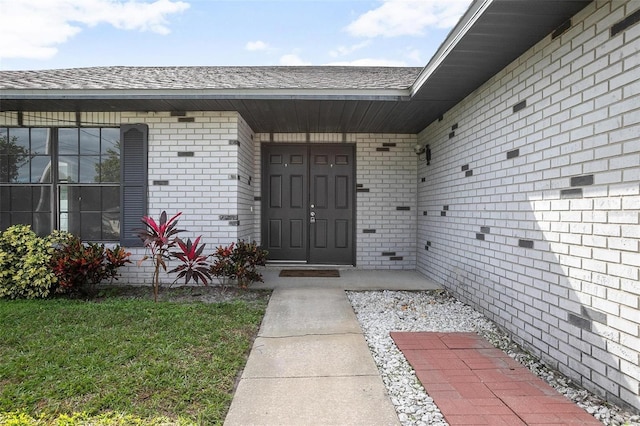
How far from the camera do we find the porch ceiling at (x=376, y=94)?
8.83 ft

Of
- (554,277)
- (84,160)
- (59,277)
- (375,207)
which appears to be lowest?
(59,277)

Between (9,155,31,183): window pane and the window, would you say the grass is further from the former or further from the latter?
(9,155,31,183): window pane

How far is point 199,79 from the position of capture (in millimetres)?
5031

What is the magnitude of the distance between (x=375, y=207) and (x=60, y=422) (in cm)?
533

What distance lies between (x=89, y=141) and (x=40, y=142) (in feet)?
2.37

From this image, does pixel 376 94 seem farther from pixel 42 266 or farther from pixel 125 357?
pixel 42 266

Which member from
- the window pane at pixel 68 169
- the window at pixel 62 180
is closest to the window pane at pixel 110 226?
the window at pixel 62 180

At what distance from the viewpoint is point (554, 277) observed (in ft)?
8.89

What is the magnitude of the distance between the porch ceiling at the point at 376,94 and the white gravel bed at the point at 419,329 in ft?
8.53

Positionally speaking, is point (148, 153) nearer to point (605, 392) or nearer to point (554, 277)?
point (554, 277)

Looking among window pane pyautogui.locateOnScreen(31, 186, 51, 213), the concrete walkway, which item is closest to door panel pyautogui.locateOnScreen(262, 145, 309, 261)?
the concrete walkway

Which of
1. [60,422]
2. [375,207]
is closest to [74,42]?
[375,207]

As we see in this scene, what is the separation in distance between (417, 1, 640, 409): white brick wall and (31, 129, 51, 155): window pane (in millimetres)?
6026

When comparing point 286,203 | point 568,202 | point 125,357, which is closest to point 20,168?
point 286,203
